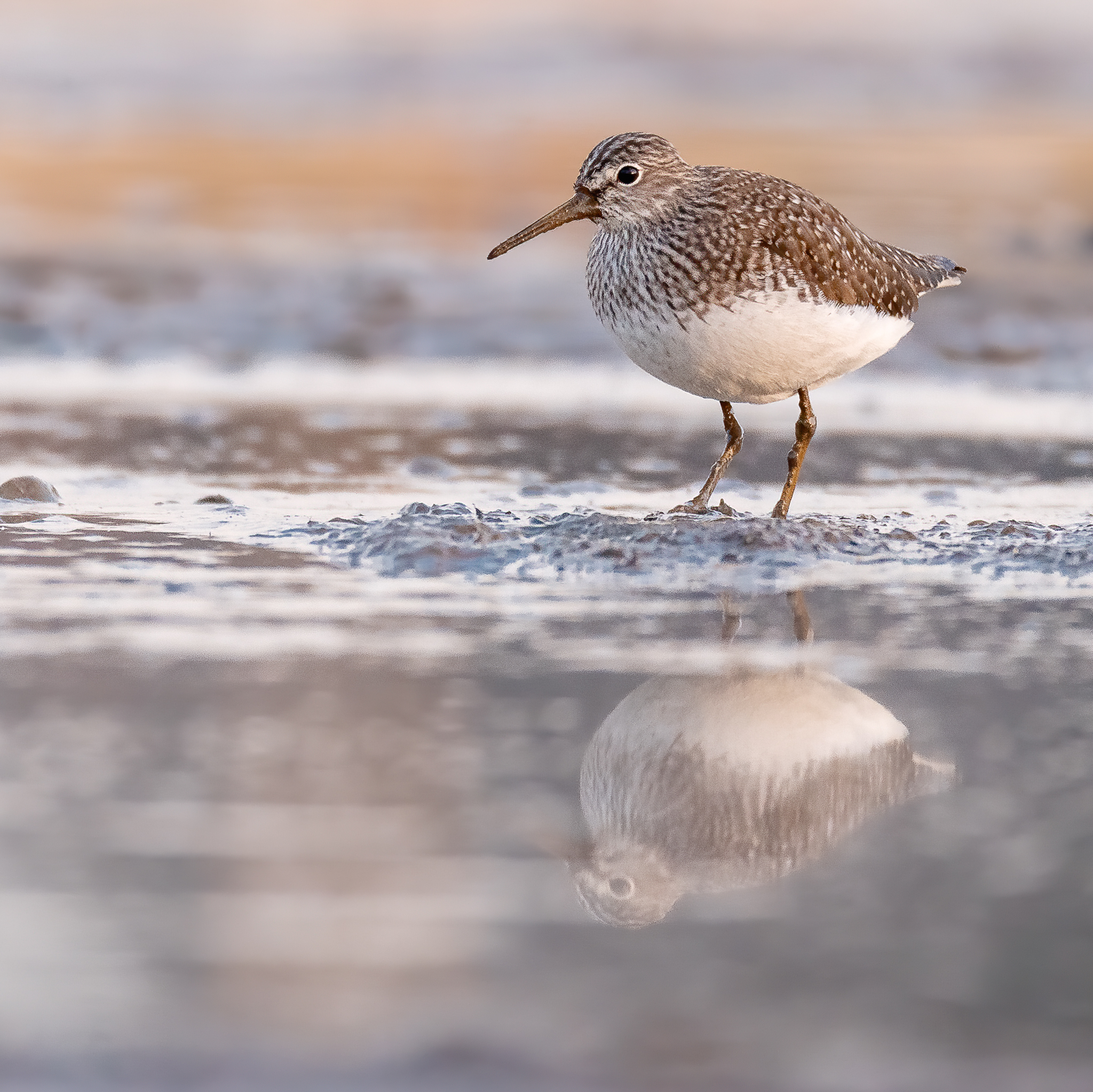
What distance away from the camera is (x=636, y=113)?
75.1 ft

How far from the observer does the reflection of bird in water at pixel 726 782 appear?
2947 mm

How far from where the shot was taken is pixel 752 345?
19.6 ft

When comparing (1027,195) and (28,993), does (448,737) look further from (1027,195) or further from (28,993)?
(1027,195)

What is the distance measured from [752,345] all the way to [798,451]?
0.59 m

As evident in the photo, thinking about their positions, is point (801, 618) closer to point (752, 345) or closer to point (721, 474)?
point (752, 345)

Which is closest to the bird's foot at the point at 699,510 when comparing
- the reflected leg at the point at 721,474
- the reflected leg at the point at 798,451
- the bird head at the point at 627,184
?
the reflected leg at the point at 721,474

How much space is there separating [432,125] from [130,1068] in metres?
20.4

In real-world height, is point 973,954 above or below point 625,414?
below

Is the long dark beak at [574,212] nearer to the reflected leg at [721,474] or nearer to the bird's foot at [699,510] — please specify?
the reflected leg at [721,474]

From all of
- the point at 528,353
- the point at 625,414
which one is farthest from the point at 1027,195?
the point at 625,414

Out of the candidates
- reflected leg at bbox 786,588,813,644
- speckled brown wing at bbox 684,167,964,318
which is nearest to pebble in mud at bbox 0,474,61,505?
speckled brown wing at bbox 684,167,964,318

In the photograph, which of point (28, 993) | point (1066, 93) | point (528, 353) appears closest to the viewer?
point (28, 993)

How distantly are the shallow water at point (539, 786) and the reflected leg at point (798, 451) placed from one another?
22 cm

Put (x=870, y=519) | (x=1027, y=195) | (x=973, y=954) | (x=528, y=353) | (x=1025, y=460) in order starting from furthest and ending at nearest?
(x=1027, y=195)
(x=528, y=353)
(x=1025, y=460)
(x=870, y=519)
(x=973, y=954)
